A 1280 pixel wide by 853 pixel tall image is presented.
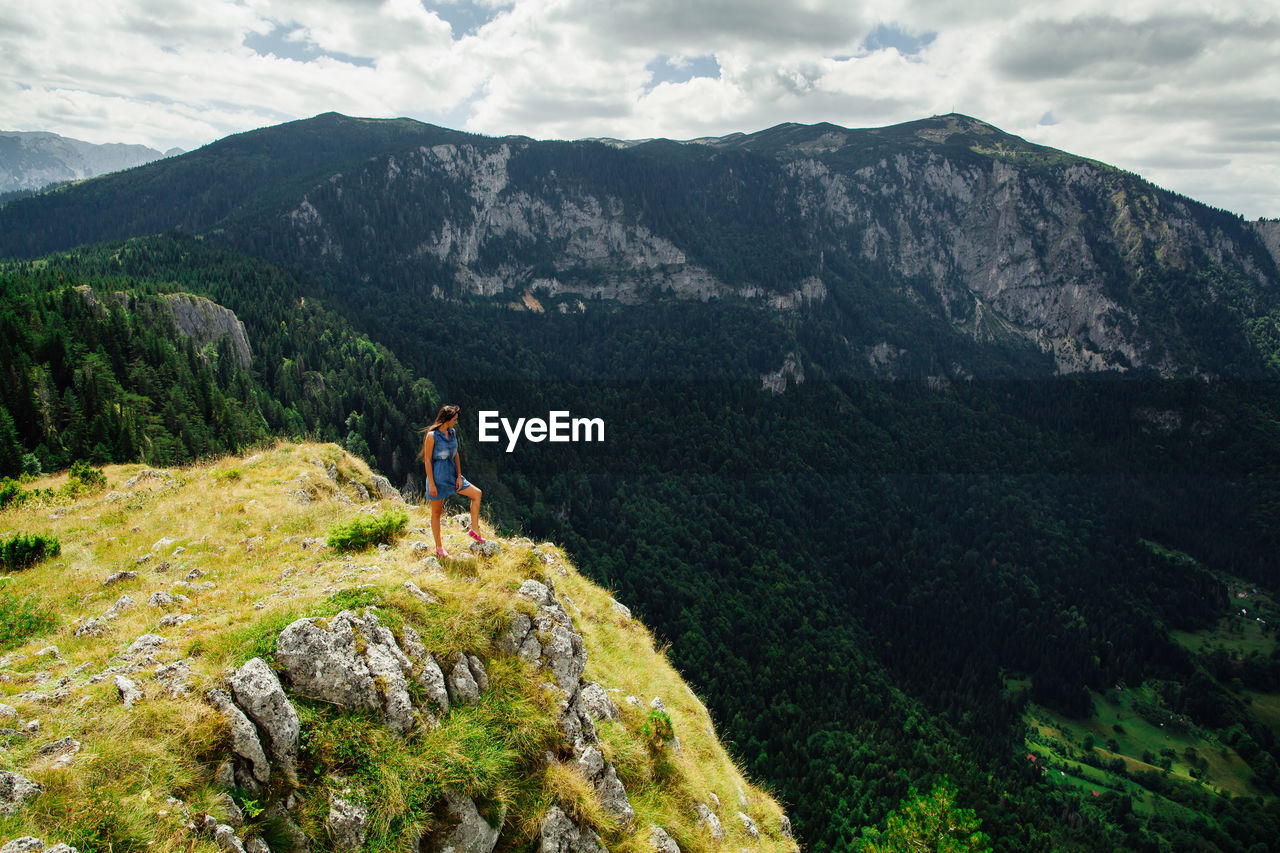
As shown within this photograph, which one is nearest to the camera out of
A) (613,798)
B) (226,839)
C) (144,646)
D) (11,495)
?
(226,839)

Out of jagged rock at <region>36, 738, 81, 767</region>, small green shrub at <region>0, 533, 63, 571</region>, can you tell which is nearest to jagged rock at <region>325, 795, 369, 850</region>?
jagged rock at <region>36, 738, 81, 767</region>

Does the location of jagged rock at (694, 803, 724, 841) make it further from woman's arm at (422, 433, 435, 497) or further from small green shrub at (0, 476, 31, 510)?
small green shrub at (0, 476, 31, 510)

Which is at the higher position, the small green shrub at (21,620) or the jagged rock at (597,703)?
the small green shrub at (21,620)

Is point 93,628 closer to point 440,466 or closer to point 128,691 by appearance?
point 128,691

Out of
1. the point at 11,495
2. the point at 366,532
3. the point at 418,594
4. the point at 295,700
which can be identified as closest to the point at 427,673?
the point at 418,594

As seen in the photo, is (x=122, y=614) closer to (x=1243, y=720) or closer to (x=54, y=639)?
(x=54, y=639)

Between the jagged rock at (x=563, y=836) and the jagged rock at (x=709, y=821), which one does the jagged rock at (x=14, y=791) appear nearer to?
the jagged rock at (x=563, y=836)

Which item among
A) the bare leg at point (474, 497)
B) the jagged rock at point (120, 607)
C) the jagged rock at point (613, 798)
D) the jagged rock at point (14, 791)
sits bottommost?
the jagged rock at point (613, 798)

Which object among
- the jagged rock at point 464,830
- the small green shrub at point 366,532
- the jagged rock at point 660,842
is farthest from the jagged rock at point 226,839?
the small green shrub at point 366,532
